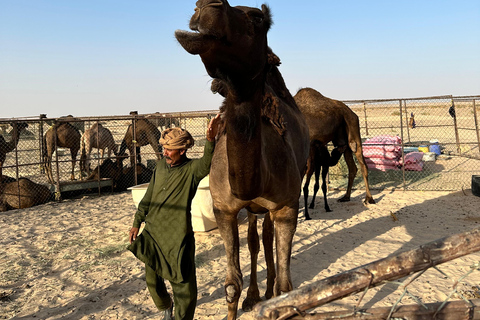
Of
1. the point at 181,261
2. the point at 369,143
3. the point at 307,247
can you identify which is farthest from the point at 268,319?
the point at 369,143

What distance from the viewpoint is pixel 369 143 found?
39.2 ft

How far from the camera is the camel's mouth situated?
161 cm

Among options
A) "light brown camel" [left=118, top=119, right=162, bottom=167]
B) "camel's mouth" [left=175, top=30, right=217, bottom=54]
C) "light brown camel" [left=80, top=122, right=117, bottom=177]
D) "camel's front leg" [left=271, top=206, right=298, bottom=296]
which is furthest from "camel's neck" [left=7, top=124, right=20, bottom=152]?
"camel's mouth" [left=175, top=30, right=217, bottom=54]

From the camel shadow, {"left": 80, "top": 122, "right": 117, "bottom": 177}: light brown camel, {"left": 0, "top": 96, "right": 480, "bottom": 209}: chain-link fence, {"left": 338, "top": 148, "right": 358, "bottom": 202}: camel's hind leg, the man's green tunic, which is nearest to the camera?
the man's green tunic

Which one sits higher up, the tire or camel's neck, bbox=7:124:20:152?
camel's neck, bbox=7:124:20:152

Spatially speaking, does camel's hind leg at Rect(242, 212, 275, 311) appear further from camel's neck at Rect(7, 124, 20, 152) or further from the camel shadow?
camel's neck at Rect(7, 124, 20, 152)

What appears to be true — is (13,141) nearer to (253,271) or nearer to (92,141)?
(92,141)

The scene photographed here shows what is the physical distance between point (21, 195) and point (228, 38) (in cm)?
895

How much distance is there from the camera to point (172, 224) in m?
3.07

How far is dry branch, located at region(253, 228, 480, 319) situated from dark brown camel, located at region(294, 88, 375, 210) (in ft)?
21.9

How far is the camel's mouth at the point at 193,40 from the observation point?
161 cm

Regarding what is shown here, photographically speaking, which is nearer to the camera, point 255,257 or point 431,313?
point 431,313

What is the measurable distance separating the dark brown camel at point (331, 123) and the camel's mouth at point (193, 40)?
21.5ft

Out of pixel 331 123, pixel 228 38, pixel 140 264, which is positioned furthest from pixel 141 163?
pixel 228 38
